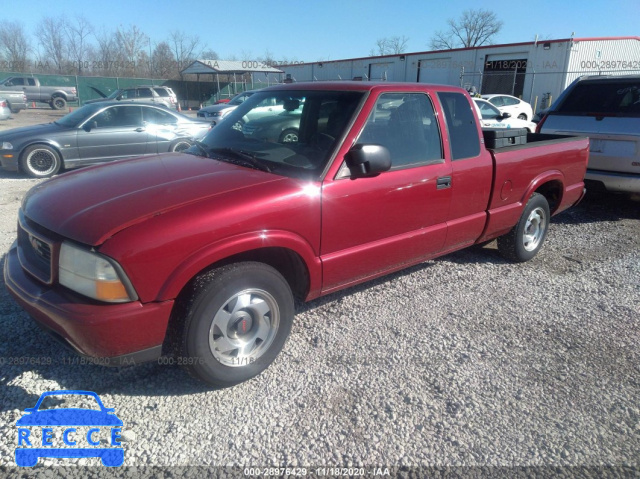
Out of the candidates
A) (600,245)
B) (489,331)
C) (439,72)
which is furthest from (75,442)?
(439,72)

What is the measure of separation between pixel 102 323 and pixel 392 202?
210 centimetres

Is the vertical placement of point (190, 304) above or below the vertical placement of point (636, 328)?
above

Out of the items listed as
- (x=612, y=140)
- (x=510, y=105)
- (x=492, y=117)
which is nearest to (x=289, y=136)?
(x=612, y=140)

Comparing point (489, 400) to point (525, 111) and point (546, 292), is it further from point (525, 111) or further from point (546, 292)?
point (525, 111)

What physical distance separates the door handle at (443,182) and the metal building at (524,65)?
19.2 meters

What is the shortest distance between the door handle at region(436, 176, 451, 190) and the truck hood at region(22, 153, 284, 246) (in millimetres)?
1442

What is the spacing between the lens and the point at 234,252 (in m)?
2.62

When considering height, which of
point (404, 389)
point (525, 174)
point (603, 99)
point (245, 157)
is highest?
point (603, 99)

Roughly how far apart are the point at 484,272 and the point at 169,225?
3461mm

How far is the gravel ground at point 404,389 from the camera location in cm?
239

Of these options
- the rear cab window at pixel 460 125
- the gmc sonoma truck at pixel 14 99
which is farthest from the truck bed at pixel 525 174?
the gmc sonoma truck at pixel 14 99

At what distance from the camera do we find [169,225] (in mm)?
2396

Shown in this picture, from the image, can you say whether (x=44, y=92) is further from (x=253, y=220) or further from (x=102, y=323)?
(x=102, y=323)

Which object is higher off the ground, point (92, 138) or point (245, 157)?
point (245, 157)
